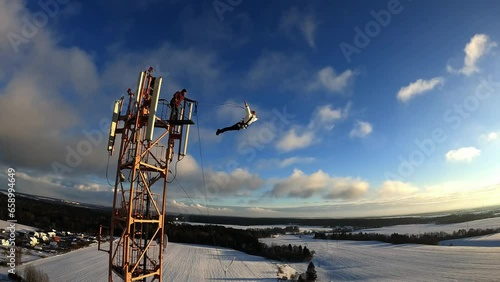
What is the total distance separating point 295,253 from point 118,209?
8920 centimetres

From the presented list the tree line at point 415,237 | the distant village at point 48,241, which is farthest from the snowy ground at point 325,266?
the tree line at point 415,237

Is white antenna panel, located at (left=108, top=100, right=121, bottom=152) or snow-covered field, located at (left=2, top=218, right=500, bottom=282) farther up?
white antenna panel, located at (left=108, top=100, right=121, bottom=152)

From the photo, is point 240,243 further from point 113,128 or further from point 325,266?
point 113,128

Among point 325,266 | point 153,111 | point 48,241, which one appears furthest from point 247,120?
point 48,241

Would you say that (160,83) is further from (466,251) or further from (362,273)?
(466,251)

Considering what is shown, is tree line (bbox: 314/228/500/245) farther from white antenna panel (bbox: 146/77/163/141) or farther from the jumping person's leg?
white antenna panel (bbox: 146/77/163/141)

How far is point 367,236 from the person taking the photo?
156 m

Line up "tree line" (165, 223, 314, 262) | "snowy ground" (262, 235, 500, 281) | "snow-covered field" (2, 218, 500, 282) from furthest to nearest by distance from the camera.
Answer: "tree line" (165, 223, 314, 262), "snowy ground" (262, 235, 500, 281), "snow-covered field" (2, 218, 500, 282)

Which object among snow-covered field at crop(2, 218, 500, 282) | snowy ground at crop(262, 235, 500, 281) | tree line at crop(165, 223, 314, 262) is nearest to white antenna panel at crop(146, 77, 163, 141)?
snow-covered field at crop(2, 218, 500, 282)

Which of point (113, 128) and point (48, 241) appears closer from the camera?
point (113, 128)

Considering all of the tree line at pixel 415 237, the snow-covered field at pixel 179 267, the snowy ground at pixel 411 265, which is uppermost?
the snow-covered field at pixel 179 267

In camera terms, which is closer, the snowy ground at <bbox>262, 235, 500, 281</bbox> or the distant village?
the snowy ground at <bbox>262, 235, 500, 281</bbox>

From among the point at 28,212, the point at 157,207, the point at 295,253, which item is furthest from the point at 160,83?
the point at 28,212

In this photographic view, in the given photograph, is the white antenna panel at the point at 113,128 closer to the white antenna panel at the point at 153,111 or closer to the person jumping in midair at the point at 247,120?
the white antenna panel at the point at 153,111
